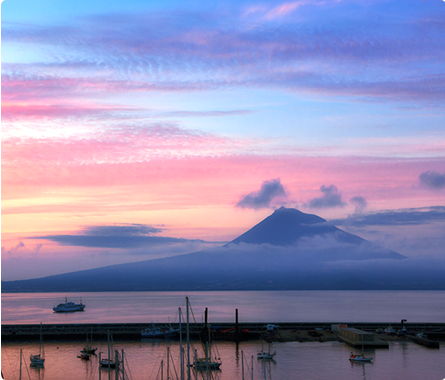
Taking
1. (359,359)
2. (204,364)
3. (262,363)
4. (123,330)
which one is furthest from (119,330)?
(359,359)

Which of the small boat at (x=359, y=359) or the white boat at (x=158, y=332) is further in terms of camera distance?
Result: the white boat at (x=158, y=332)

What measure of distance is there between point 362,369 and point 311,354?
6113 mm

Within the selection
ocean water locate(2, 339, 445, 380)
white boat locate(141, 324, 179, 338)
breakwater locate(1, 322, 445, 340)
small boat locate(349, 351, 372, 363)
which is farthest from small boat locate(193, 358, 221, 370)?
white boat locate(141, 324, 179, 338)

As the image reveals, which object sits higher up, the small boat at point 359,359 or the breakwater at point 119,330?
the breakwater at point 119,330

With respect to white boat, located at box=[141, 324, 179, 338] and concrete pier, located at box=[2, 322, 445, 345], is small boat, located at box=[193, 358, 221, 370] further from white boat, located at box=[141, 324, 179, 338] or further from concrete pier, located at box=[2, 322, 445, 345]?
white boat, located at box=[141, 324, 179, 338]

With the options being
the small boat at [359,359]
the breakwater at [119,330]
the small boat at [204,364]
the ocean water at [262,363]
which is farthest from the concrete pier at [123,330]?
the small boat at [204,364]

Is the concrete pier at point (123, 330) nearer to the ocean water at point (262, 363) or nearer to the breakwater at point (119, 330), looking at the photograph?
the breakwater at point (119, 330)

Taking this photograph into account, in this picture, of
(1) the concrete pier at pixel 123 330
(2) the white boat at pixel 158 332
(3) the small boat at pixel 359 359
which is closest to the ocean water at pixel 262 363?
(3) the small boat at pixel 359 359

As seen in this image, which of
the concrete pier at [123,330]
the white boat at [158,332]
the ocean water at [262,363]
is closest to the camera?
the ocean water at [262,363]

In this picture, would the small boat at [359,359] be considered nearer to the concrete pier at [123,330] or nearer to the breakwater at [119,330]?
the concrete pier at [123,330]

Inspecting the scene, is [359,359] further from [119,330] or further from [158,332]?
[119,330]

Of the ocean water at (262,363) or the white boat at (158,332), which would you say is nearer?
the ocean water at (262,363)

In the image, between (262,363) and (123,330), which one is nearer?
(262,363)

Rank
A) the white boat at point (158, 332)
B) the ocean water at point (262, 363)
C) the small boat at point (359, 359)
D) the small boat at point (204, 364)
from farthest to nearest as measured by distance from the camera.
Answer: the white boat at point (158, 332) < the small boat at point (359, 359) < the ocean water at point (262, 363) < the small boat at point (204, 364)
